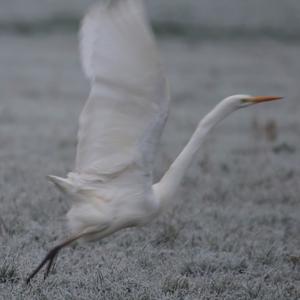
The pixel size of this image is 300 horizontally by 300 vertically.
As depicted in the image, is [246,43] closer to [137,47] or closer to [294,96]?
[294,96]

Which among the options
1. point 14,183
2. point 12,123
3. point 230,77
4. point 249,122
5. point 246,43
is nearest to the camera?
point 14,183

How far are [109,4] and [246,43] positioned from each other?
1937 centimetres

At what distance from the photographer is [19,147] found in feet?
33.9

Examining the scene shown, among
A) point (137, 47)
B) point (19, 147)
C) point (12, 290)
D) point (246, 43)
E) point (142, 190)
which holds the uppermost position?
point (137, 47)

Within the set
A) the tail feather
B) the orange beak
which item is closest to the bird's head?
the orange beak

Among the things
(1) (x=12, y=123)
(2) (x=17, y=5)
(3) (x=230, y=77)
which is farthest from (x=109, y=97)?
(2) (x=17, y=5)

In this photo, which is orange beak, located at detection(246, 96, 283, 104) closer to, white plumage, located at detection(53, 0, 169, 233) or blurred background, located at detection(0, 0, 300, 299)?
white plumage, located at detection(53, 0, 169, 233)

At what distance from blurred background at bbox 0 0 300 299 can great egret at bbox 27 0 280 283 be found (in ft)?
1.51

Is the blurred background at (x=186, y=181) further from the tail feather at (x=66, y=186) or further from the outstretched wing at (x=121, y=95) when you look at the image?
the outstretched wing at (x=121, y=95)

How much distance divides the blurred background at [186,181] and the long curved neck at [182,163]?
554 millimetres

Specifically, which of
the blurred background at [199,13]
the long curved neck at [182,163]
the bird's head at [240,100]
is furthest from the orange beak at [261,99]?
the blurred background at [199,13]

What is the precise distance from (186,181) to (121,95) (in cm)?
415

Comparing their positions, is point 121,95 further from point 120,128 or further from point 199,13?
point 199,13

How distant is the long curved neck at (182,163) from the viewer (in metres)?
5.21
